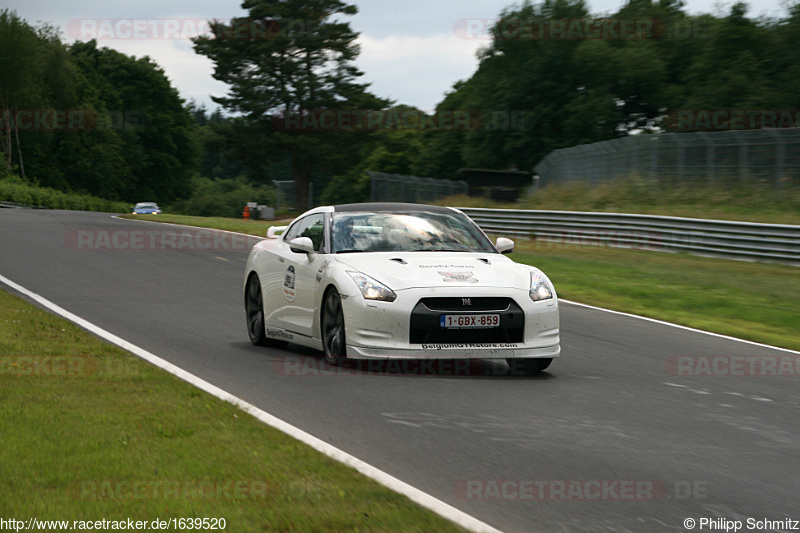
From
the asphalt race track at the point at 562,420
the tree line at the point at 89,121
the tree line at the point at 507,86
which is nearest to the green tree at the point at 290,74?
the tree line at the point at 507,86

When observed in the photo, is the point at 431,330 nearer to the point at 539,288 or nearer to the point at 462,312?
the point at 462,312

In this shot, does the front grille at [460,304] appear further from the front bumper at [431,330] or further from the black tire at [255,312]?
the black tire at [255,312]

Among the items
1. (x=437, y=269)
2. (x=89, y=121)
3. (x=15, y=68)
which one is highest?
(x=15, y=68)

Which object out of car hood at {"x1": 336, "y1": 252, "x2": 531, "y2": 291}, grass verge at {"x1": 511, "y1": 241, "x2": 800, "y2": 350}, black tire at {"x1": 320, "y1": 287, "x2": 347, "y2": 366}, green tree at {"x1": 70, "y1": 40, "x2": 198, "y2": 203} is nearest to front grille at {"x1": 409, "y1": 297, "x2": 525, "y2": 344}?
car hood at {"x1": 336, "y1": 252, "x2": 531, "y2": 291}

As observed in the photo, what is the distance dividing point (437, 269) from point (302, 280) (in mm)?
1555

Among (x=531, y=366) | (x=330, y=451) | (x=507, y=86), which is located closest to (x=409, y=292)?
(x=531, y=366)

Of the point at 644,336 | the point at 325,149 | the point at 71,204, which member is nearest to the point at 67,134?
the point at 71,204

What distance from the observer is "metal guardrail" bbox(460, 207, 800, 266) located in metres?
22.9

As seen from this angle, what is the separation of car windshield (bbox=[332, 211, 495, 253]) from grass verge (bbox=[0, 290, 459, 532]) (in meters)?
2.41

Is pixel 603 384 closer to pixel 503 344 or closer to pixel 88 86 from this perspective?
pixel 503 344

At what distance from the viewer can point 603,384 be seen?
27.8 ft

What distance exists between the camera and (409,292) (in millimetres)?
8344

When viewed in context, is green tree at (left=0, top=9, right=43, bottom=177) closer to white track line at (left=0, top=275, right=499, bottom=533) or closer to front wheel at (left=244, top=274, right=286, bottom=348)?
front wheel at (left=244, top=274, right=286, bottom=348)

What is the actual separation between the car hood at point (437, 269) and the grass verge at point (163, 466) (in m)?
1.90
